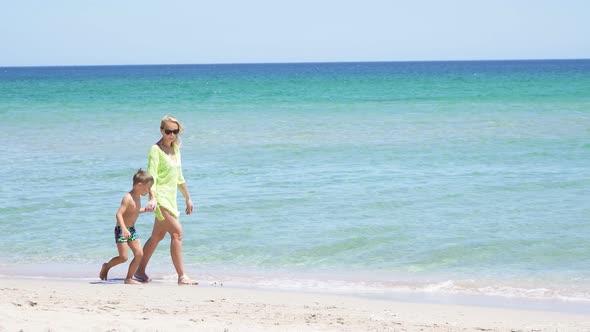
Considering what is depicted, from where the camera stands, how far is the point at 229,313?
545 cm

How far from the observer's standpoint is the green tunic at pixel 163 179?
641 cm

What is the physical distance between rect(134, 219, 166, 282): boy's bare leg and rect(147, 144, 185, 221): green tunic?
13 cm

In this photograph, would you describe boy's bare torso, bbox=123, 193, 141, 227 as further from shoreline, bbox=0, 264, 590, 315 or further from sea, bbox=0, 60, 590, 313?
sea, bbox=0, 60, 590, 313

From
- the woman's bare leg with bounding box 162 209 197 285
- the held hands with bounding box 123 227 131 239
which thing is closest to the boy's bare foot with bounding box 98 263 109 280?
the held hands with bounding box 123 227 131 239

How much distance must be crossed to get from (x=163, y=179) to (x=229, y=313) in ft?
4.78

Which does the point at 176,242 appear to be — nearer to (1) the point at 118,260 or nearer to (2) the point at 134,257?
(2) the point at 134,257

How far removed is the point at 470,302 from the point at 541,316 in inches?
25.0

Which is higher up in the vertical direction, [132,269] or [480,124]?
[480,124]

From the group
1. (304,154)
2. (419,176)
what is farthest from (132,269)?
(304,154)

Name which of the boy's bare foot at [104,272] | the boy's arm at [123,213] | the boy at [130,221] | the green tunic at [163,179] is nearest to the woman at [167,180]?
the green tunic at [163,179]

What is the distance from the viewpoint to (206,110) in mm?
28766

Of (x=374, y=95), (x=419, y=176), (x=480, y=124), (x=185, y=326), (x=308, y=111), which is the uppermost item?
(x=374, y=95)

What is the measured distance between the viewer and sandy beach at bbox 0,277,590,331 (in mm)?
5020

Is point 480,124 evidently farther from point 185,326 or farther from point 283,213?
point 185,326
